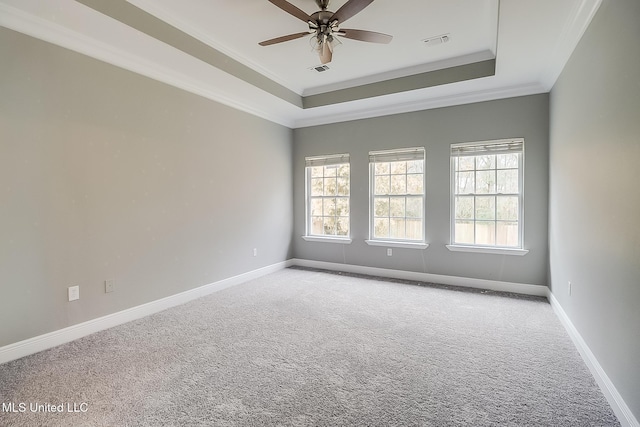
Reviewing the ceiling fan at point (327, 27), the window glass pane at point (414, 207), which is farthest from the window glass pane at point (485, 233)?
the ceiling fan at point (327, 27)

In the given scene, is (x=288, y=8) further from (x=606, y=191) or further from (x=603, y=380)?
(x=603, y=380)

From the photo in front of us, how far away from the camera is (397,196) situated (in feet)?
16.1

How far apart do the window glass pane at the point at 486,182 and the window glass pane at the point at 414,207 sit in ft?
2.68

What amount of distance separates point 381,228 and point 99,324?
3.85m

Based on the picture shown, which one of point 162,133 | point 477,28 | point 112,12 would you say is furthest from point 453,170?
point 112,12

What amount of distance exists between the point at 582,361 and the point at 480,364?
0.79 metres

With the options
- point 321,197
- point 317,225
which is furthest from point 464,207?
point 317,225

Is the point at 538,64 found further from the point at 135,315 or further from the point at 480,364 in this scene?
the point at 135,315

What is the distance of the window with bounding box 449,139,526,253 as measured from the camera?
4106 mm

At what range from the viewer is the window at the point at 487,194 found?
4.11 metres

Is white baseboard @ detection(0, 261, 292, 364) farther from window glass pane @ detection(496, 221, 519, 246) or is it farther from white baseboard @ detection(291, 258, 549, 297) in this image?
window glass pane @ detection(496, 221, 519, 246)

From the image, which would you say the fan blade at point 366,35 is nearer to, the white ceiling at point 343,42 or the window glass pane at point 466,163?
the white ceiling at point 343,42

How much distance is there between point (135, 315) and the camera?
126 inches

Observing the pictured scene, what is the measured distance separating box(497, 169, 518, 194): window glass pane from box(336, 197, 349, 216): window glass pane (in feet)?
7.54
